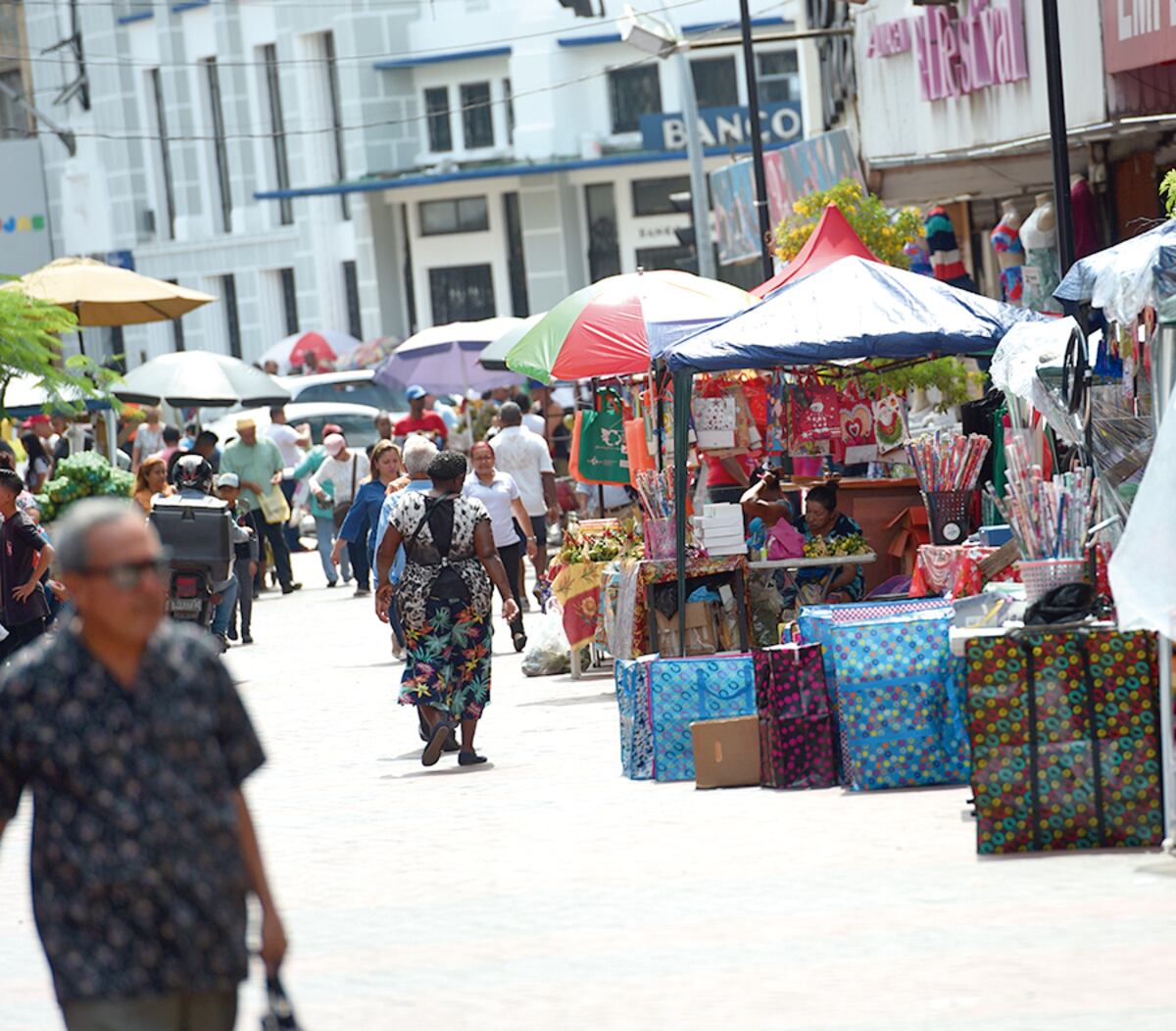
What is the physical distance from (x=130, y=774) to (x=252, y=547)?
629 inches

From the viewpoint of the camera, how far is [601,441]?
56.4ft

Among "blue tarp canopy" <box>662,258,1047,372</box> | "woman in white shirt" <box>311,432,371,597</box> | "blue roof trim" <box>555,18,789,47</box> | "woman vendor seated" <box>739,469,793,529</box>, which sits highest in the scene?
"blue roof trim" <box>555,18,789,47</box>

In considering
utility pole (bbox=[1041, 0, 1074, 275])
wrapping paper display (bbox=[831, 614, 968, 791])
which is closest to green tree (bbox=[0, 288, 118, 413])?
utility pole (bbox=[1041, 0, 1074, 275])

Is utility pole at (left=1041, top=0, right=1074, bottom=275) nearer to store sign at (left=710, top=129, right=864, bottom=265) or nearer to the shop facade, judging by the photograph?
the shop facade

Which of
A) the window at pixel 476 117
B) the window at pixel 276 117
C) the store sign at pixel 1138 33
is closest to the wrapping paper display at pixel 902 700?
the store sign at pixel 1138 33

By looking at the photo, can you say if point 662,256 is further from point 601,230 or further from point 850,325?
point 850,325

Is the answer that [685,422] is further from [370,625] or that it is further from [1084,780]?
[370,625]

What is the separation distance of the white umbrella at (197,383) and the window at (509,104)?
21789 mm

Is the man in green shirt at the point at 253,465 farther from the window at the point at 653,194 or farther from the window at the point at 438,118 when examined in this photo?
the window at the point at 438,118

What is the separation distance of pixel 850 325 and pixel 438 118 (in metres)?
40.0

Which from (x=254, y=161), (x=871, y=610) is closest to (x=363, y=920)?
(x=871, y=610)

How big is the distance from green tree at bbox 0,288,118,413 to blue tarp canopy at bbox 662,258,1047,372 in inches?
350

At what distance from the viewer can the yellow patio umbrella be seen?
2220 centimetres

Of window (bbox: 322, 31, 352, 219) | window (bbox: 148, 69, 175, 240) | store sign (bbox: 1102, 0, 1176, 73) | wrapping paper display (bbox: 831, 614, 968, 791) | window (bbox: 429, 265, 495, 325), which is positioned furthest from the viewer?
window (bbox: 148, 69, 175, 240)
